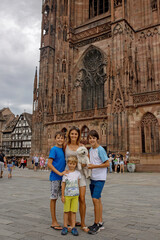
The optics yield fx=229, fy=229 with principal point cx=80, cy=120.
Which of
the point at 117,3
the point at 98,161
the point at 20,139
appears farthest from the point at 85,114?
the point at 20,139

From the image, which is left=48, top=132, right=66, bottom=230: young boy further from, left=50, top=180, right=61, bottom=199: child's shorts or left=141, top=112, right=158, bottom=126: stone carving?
left=141, top=112, right=158, bottom=126: stone carving

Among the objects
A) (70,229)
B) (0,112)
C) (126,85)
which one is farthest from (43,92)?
(0,112)

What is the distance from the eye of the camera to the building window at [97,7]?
26822 mm

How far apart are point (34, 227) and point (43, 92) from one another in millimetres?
23937

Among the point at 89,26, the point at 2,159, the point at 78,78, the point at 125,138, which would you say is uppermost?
the point at 89,26

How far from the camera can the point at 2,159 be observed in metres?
11.0

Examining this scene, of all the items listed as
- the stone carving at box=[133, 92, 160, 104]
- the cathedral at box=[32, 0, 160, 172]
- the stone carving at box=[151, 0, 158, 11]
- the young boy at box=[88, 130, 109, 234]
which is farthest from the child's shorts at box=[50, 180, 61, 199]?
the stone carving at box=[151, 0, 158, 11]

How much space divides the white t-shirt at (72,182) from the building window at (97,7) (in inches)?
1056

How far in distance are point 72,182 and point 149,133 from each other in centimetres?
1507

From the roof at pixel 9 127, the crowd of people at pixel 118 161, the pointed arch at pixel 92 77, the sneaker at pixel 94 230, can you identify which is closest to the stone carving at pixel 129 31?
the pointed arch at pixel 92 77

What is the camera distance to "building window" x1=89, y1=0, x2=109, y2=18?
2682 centimetres

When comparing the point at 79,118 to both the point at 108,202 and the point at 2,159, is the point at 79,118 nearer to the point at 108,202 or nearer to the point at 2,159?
→ the point at 2,159

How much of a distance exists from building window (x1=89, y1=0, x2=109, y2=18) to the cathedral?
0.12 m

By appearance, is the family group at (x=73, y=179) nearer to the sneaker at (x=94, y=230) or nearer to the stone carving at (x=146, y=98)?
the sneaker at (x=94, y=230)
